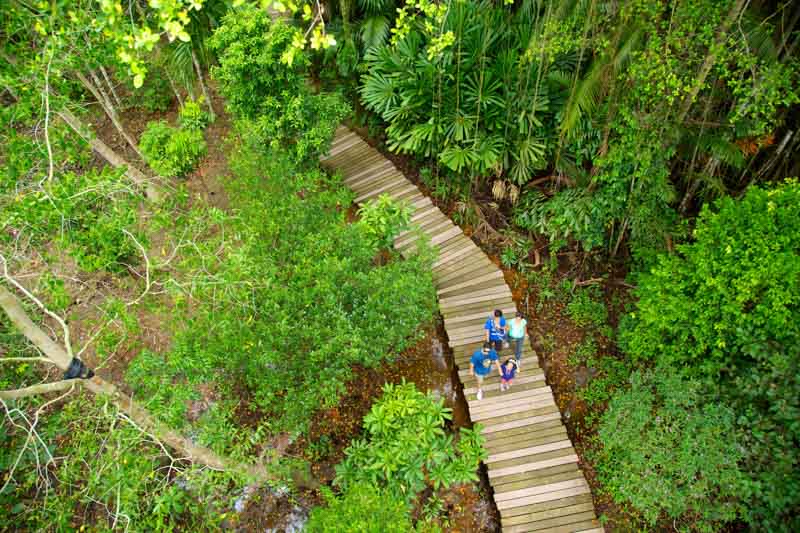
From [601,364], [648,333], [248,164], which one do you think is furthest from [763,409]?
[248,164]

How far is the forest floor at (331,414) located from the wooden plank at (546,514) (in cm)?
57

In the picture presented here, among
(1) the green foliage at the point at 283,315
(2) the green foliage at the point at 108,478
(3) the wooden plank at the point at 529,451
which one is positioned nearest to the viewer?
(2) the green foliage at the point at 108,478

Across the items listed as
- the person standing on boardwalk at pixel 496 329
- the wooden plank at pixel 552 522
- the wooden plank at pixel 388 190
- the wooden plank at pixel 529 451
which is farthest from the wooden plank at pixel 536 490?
the wooden plank at pixel 388 190

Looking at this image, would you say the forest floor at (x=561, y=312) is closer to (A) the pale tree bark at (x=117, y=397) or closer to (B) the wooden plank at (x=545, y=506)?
(B) the wooden plank at (x=545, y=506)

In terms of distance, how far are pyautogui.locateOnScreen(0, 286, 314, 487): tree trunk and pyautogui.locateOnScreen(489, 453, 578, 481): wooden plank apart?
11.6 feet

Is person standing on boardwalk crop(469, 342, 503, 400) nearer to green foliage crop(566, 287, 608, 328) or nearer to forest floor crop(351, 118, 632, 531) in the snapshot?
forest floor crop(351, 118, 632, 531)

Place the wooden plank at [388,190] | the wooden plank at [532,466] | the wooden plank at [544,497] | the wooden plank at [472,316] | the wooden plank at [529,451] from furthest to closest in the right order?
the wooden plank at [388,190] → the wooden plank at [472,316] → the wooden plank at [529,451] → the wooden plank at [532,466] → the wooden plank at [544,497]

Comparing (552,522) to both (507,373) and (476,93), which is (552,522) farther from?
(476,93)

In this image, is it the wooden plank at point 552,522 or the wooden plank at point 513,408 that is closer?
the wooden plank at point 552,522

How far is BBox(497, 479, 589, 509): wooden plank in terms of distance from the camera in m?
7.58

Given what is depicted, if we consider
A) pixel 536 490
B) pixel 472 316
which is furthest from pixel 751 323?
pixel 472 316

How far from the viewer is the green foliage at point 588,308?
988 cm

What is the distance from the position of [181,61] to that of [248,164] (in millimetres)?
3711

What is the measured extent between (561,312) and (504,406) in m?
2.70
